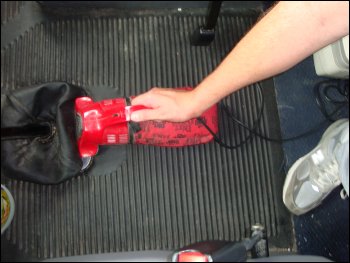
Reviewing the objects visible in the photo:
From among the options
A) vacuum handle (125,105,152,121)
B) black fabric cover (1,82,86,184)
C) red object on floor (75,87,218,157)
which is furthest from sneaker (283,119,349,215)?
black fabric cover (1,82,86,184)

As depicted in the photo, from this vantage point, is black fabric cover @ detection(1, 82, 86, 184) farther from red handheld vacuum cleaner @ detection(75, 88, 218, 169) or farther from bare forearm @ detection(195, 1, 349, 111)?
bare forearm @ detection(195, 1, 349, 111)

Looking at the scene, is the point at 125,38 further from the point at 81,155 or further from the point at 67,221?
the point at 67,221

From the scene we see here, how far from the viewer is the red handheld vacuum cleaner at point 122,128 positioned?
1.01 meters

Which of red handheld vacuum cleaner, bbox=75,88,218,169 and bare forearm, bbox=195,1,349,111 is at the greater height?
bare forearm, bbox=195,1,349,111

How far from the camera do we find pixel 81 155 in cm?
111

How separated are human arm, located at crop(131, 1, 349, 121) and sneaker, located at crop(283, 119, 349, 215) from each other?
0.31m

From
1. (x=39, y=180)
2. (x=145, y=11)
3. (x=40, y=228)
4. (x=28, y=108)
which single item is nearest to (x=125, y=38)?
(x=145, y=11)

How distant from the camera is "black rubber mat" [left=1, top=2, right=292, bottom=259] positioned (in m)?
1.14

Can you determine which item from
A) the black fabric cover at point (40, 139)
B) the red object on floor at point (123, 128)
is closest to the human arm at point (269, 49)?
the red object on floor at point (123, 128)

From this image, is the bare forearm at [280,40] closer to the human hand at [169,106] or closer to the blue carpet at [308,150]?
the human hand at [169,106]

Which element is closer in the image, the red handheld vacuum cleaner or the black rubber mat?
the red handheld vacuum cleaner

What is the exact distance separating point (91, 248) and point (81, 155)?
0.88ft

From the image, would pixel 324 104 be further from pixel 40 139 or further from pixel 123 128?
pixel 40 139

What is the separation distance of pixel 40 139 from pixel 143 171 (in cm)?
31
